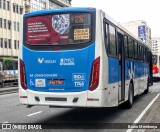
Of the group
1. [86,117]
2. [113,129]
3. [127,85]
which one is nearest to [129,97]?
[127,85]

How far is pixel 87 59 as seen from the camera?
9234mm

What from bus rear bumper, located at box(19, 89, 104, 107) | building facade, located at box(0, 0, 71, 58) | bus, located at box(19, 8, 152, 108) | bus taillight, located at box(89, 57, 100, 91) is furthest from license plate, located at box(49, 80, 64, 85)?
building facade, located at box(0, 0, 71, 58)

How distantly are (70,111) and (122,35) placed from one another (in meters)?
3.36

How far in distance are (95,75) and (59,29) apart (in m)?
1.64

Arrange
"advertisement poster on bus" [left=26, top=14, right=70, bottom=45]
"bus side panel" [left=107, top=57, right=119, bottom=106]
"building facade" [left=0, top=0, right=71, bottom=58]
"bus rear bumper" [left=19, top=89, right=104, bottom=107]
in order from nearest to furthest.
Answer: "bus rear bumper" [left=19, top=89, right=104, bottom=107] → "advertisement poster on bus" [left=26, top=14, right=70, bottom=45] → "bus side panel" [left=107, top=57, right=119, bottom=106] → "building facade" [left=0, top=0, right=71, bottom=58]

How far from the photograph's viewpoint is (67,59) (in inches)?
369

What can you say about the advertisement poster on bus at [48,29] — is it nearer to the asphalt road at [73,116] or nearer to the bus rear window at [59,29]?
the bus rear window at [59,29]

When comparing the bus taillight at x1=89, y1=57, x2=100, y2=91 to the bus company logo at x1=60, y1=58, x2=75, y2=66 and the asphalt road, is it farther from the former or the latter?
the asphalt road

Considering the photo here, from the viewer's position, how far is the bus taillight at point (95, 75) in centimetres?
915

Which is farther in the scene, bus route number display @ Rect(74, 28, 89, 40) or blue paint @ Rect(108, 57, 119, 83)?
blue paint @ Rect(108, 57, 119, 83)

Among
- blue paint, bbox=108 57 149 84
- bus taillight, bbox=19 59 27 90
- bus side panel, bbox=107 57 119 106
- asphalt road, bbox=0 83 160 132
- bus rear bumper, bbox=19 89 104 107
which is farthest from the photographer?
asphalt road, bbox=0 83 160 132

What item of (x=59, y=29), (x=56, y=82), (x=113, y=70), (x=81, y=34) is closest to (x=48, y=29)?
(x=59, y=29)

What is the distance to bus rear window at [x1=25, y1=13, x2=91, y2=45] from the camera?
30.8ft

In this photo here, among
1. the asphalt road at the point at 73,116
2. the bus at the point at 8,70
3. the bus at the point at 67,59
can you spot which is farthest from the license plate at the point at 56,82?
the bus at the point at 8,70
